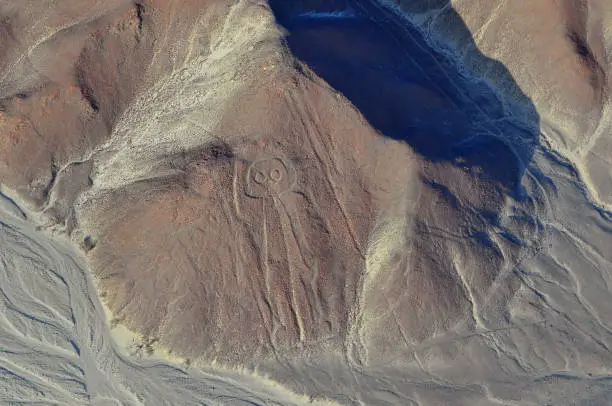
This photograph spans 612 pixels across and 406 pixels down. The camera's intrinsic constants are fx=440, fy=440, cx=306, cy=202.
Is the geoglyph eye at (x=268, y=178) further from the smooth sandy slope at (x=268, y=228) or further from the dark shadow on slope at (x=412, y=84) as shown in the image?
the dark shadow on slope at (x=412, y=84)

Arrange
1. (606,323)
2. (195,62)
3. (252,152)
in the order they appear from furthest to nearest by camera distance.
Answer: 1. (195,62)
2. (606,323)
3. (252,152)

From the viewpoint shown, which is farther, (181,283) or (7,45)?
(7,45)

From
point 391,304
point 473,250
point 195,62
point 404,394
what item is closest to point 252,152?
point 195,62

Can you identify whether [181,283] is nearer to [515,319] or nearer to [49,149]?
[49,149]

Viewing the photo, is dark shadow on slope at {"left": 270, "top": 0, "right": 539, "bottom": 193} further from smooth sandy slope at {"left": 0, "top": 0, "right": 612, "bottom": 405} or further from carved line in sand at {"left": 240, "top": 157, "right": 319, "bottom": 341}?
carved line in sand at {"left": 240, "top": 157, "right": 319, "bottom": 341}

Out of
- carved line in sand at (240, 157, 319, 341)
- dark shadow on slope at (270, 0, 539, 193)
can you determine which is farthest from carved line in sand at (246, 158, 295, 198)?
dark shadow on slope at (270, 0, 539, 193)

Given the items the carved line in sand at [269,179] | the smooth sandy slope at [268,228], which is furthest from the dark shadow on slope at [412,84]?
the carved line in sand at [269,179]

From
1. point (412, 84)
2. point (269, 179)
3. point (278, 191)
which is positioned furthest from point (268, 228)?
point (412, 84)
